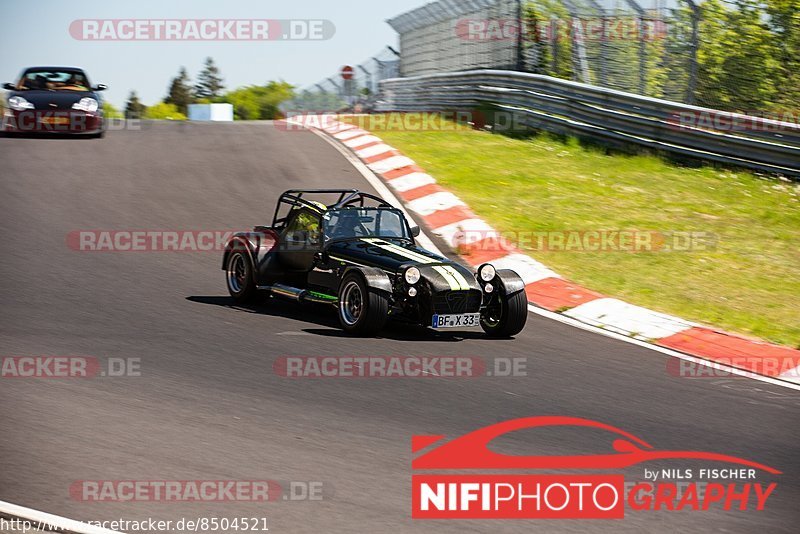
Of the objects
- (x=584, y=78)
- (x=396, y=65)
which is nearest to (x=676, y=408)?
(x=584, y=78)

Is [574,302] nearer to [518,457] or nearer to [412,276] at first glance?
[412,276]

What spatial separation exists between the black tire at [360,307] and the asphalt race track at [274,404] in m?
0.13

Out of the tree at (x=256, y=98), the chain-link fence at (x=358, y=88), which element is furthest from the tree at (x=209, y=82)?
the chain-link fence at (x=358, y=88)

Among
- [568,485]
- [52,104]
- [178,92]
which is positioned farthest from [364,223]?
[178,92]

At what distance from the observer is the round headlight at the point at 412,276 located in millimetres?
8008

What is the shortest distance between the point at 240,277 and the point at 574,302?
351 cm

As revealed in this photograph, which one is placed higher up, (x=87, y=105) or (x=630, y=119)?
(x=87, y=105)

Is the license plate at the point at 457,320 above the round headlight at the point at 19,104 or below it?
below

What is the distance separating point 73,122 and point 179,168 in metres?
3.35

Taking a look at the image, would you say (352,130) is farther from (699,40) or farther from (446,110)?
(699,40)

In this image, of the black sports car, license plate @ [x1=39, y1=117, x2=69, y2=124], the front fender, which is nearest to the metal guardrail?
the black sports car

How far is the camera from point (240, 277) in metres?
9.73

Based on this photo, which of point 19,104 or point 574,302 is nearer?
point 574,302

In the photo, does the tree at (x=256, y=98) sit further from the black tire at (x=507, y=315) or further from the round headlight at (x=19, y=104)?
the black tire at (x=507, y=315)
